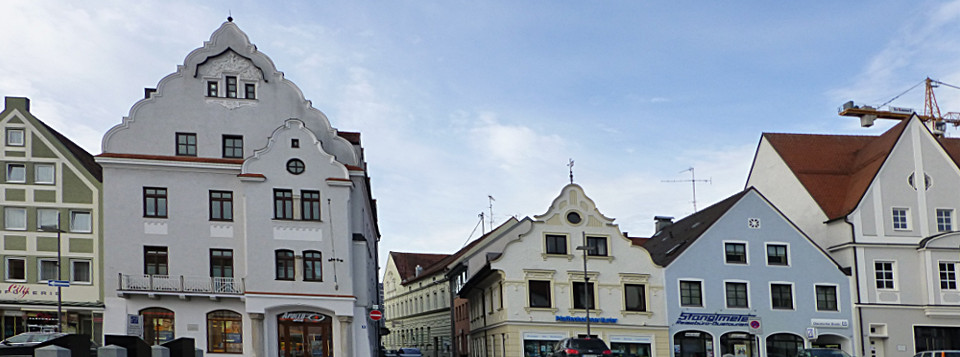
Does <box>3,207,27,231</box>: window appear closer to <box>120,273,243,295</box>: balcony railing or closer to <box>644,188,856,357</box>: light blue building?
<box>120,273,243,295</box>: balcony railing

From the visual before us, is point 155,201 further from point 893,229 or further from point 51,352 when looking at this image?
point 893,229

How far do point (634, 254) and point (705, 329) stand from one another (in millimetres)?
5502

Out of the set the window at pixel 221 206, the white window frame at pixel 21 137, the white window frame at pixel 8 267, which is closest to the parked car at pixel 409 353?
the window at pixel 221 206

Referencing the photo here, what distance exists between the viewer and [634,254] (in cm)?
5528

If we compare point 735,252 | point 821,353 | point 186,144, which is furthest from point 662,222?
point 186,144

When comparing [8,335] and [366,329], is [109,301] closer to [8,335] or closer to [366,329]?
[8,335]

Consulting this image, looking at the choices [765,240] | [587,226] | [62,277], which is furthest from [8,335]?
[765,240]

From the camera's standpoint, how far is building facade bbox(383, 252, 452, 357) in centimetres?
8462

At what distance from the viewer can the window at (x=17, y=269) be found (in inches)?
1874

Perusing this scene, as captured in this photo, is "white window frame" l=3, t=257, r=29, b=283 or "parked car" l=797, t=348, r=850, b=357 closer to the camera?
"parked car" l=797, t=348, r=850, b=357

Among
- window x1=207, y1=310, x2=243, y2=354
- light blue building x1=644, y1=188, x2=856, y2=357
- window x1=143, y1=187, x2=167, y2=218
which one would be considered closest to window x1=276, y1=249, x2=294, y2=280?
window x1=207, y1=310, x2=243, y2=354

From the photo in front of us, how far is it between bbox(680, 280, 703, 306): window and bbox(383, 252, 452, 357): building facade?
1119 inches

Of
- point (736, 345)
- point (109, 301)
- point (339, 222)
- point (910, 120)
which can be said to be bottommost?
point (736, 345)

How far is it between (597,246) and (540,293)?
405cm
